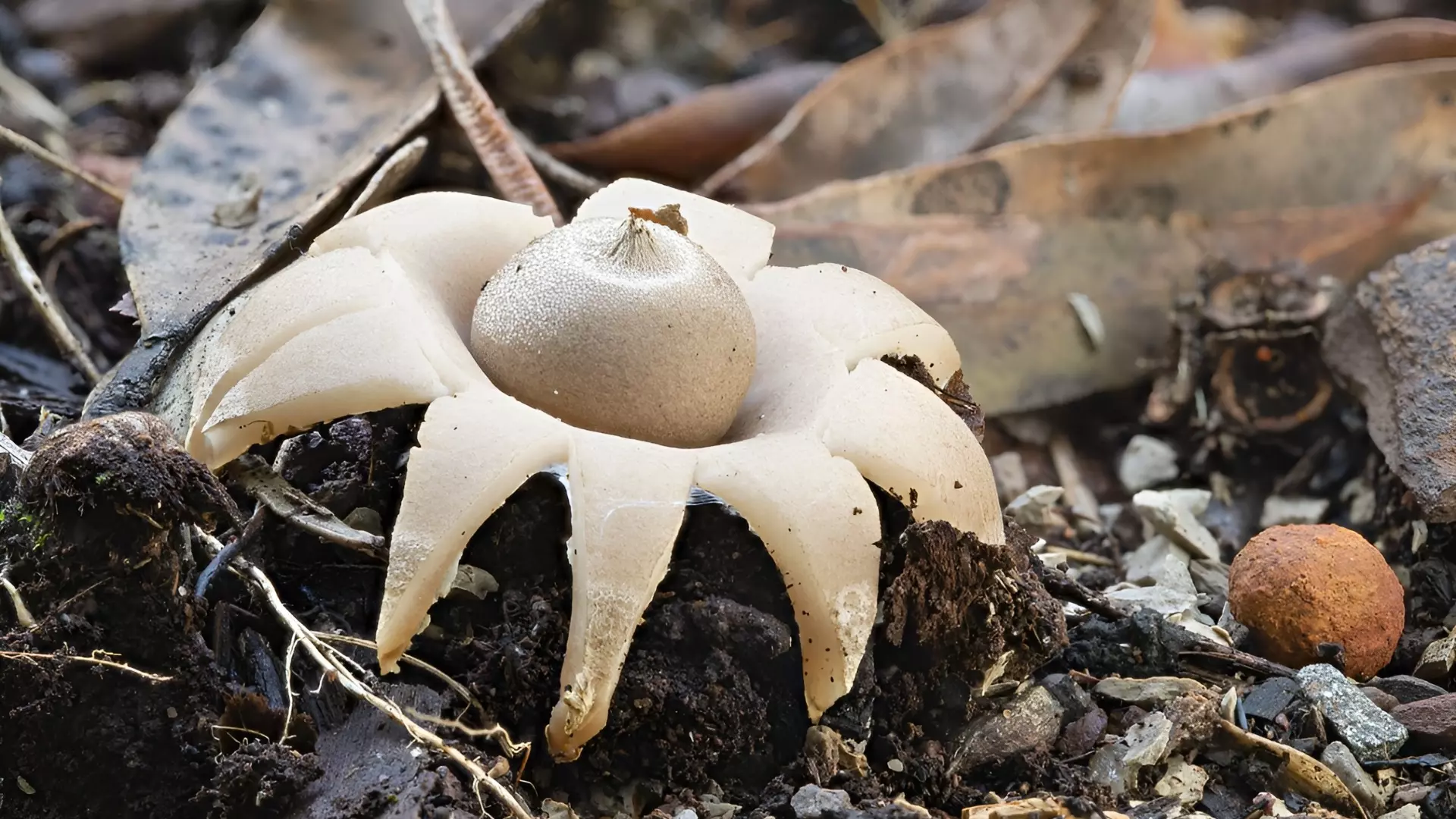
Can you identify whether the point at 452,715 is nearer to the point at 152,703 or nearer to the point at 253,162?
the point at 152,703

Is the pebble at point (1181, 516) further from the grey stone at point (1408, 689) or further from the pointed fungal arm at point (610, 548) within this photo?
the pointed fungal arm at point (610, 548)

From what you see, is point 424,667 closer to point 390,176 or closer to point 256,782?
point 256,782

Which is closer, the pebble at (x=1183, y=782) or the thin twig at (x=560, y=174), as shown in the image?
the pebble at (x=1183, y=782)

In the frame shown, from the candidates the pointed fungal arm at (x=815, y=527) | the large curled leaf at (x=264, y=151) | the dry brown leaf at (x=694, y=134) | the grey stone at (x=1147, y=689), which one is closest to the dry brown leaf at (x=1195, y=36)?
the dry brown leaf at (x=694, y=134)

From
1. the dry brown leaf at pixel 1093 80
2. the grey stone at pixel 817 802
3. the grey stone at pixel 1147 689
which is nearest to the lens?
the grey stone at pixel 817 802

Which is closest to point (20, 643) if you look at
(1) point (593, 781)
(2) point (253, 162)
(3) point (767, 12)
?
(1) point (593, 781)

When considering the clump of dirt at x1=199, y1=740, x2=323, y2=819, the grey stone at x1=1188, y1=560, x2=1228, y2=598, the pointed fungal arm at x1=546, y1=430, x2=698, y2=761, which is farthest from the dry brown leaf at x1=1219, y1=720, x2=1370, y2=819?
the clump of dirt at x1=199, y1=740, x2=323, y2=819
